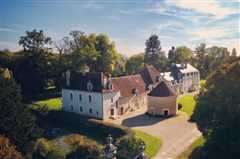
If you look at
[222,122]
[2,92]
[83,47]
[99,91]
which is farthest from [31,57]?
[222,122]

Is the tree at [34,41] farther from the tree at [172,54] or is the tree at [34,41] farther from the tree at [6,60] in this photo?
the tree at [172,54]

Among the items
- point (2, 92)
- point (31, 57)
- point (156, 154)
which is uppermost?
point (31, 57)

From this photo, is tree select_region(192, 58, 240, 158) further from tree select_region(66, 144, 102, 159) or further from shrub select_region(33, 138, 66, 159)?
shrub select_region(33, 138, 66, 159)

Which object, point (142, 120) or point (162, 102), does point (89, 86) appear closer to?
point (142, 120)

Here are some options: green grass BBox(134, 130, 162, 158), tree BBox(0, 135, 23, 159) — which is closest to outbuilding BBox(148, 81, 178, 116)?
green grass BBox(134, 130, 162, 158)

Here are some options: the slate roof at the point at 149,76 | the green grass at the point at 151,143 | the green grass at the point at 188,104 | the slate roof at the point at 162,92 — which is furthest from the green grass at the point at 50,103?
the green grass at the point at 188,104

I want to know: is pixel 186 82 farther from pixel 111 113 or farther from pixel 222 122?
pixel 222 122
